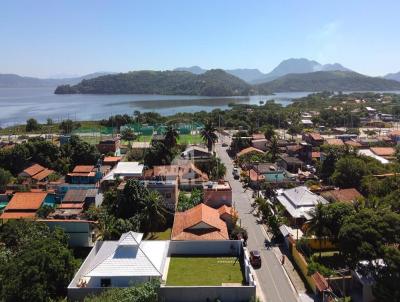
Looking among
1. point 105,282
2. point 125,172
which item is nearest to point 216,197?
point 125,172

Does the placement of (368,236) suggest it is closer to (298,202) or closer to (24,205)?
(298,202)

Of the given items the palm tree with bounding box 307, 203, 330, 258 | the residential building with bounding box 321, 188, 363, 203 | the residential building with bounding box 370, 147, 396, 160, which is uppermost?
the palm tree with bounding box 307, 203, 330, 258

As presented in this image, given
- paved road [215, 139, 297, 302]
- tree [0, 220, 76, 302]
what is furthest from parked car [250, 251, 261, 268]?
tree [0, 220, 76, 302]

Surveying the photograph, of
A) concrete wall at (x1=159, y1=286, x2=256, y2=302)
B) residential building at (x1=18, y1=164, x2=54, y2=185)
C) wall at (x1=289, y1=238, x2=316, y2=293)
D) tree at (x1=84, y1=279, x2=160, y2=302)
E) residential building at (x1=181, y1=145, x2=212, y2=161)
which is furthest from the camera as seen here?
residential building at (x1=181, y1=145, x2=212, y2=161)

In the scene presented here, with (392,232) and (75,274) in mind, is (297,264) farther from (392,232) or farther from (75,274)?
(75,274)

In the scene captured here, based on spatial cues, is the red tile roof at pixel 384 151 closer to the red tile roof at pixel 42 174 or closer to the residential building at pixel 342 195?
the residential building at pixel 342 195

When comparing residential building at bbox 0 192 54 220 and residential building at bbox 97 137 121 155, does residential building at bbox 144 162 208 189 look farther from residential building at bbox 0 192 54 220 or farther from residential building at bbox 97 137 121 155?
residential building at bbox 97 137 121 155
